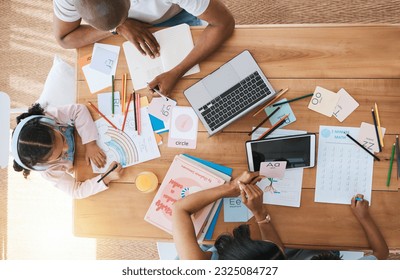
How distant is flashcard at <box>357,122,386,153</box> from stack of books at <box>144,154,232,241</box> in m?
0.44

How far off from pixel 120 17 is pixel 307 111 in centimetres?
66

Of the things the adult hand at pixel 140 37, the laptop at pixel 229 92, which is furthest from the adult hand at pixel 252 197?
the adult hand at pixel 140 37

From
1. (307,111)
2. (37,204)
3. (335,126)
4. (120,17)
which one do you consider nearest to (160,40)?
(120,17)

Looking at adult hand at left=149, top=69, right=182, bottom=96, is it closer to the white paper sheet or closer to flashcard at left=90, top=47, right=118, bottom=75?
flashcard at left=90, top=47, right=118, bottom=75

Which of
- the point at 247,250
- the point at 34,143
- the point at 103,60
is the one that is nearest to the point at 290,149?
the point at 247,250

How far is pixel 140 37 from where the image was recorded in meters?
1.30

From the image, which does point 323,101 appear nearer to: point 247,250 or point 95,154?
point 247,250

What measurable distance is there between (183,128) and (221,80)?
0.21m

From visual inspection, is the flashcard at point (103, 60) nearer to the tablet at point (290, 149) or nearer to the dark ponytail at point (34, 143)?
the dark ponytail at point (34, 143)

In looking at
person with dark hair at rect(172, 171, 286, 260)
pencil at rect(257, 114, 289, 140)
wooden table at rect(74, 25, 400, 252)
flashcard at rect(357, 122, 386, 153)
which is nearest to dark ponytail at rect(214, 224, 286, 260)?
person with dark hair at rect(172, 171, 286, 260)

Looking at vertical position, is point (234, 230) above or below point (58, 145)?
below

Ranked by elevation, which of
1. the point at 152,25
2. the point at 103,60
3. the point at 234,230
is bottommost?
the point at 234,230

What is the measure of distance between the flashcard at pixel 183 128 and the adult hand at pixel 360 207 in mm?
555

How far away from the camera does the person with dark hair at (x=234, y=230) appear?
3.92 ft
